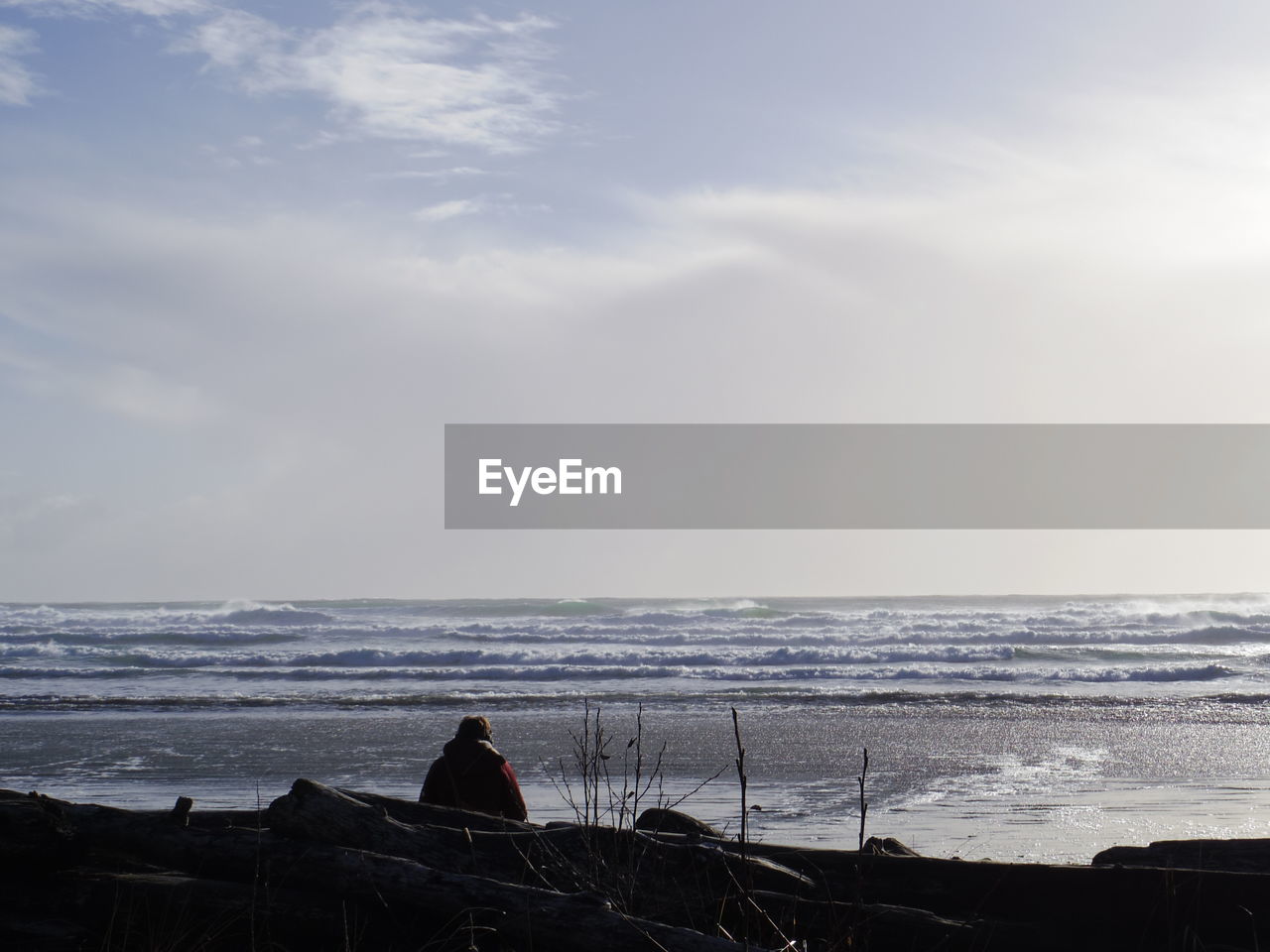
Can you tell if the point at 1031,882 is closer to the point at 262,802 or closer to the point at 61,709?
the point at 262,802

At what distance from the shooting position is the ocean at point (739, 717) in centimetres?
1032

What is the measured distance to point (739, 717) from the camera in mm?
17531

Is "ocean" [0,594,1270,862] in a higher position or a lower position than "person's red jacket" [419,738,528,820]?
lower

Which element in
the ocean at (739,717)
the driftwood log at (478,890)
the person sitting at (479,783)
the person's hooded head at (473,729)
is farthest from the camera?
the ocean at (739,717)

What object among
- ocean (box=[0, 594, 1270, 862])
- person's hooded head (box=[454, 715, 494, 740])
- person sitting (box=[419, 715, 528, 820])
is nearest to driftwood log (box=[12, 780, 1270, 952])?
ocean (box=[0, 594, 1270, 862])

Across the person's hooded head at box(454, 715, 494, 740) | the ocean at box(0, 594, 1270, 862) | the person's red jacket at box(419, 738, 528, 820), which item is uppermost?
the person's hooded head at box(454, 715, 494, 740)

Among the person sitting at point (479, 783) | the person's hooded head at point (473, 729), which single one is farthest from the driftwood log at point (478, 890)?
the person's hooded head at point (473, 729)

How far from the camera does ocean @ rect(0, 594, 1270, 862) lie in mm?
10320

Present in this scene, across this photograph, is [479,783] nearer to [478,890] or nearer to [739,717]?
[478,890]

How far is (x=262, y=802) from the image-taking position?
32.0 ft

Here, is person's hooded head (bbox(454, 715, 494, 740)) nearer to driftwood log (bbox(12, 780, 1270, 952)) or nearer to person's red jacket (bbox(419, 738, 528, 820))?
person's red jacket (bbox(419, 738, 528, 820))

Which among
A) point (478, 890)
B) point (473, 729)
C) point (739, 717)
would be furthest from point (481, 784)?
point (739, 717)

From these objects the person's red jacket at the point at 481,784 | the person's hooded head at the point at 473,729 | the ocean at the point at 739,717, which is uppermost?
the person's hooded head at the point at 473,729

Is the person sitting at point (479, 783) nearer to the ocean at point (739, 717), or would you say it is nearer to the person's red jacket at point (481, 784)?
the person's red jacket at point (481, 784)
